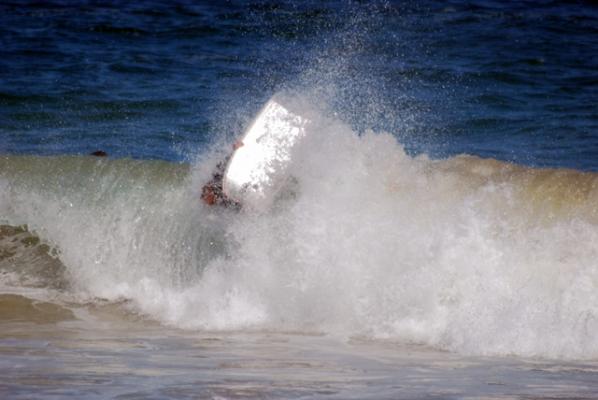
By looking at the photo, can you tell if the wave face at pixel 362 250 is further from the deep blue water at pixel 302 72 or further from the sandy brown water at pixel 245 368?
the deep blue water at pixel 302 72

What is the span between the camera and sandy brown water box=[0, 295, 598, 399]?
17.3ft

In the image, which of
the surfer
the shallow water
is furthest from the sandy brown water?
the surfer

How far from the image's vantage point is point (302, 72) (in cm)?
1441

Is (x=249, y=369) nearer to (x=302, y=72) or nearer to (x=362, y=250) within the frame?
(x=362, y=250)

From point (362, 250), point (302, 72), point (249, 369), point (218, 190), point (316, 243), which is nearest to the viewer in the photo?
point (249, 369)

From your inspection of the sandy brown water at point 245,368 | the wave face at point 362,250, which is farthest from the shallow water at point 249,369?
the wave face at point 362,250

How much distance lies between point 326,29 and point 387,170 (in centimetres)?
872

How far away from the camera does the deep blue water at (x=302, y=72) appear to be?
39.5ft

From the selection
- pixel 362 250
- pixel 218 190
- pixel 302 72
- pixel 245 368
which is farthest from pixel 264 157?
pixel 302 72

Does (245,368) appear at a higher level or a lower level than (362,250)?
lower

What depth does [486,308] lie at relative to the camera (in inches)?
270

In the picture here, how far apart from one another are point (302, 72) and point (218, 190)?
652 cm

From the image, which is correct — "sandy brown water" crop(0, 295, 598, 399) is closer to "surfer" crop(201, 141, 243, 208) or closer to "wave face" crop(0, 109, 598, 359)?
"wave face" crop(0, 109, 598, 359)

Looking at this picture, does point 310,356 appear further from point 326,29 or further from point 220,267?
point 326,29
